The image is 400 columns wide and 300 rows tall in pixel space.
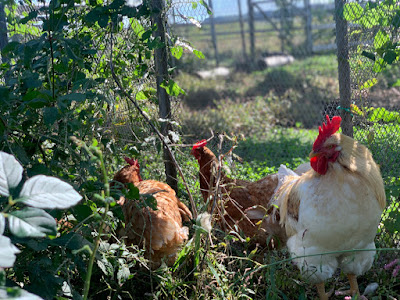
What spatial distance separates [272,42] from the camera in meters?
12.5

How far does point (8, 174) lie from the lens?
3.81ft

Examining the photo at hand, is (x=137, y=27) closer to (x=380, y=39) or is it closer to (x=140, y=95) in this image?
(x=140, y=95)

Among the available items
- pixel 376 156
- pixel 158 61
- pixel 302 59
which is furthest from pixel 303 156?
pixel 302 59

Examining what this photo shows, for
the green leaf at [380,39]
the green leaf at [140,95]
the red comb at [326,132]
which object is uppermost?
the green leaf at [380,39]

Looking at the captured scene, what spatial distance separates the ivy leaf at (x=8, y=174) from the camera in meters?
1.15

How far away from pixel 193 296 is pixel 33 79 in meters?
1.34

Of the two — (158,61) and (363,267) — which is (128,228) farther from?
(363,267)

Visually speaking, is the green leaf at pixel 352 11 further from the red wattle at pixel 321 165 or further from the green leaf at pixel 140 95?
the green leaf at pixel 140 95

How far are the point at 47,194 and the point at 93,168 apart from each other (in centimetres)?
87

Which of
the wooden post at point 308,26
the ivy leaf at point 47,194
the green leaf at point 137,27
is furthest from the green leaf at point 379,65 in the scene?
the wooden post at point 308,26

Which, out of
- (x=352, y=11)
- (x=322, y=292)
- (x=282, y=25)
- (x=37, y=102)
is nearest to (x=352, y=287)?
(x=322, y=292)

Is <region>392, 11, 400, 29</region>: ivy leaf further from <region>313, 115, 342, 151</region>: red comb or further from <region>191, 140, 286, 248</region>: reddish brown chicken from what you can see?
<region>191, 140, 286, 248</region>: reddish brown chicken

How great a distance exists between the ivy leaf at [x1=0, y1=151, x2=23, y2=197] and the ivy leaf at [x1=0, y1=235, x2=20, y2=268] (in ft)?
0.48

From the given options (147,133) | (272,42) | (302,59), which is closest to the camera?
(147,133)
